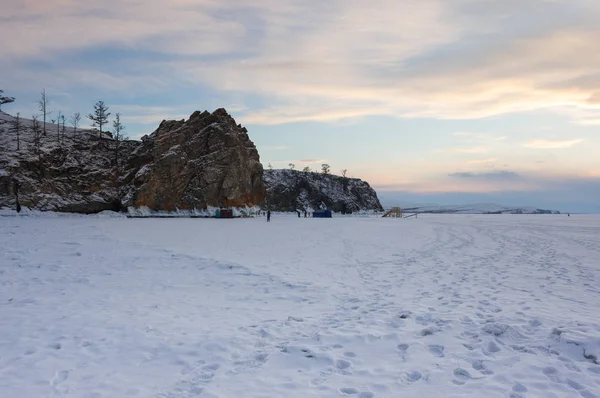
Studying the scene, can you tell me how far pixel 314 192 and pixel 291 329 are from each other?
546 feet


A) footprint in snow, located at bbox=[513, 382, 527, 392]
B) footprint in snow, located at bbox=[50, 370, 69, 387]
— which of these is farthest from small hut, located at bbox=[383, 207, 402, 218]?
footprint in snow, located at bbox=[50, 370, 69, 387]

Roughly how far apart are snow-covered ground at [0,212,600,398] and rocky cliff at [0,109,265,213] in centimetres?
5120

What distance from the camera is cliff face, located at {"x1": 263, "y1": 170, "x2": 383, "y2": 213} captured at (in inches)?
6604

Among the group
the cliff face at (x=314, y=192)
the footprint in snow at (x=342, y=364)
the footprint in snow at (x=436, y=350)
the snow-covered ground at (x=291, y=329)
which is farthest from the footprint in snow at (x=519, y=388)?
the cliff face at (x=314, y=192)

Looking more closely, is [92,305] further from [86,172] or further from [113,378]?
[86,172]

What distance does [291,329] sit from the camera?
7.68 meters

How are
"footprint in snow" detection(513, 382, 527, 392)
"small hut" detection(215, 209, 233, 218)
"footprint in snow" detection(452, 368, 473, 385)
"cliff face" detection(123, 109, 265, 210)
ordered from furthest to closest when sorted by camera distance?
"cliff face" detection(123, 109, 265, 210)
"small hut" detection(215, 209, 233, 218)
"footprint in snow" detection(452, 368, 473, 385)
"footprint in snow" detection(513, 382, 527, 392)

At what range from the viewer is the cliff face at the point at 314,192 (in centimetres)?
16775

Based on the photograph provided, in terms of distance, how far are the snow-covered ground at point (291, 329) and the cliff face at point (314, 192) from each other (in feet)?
486

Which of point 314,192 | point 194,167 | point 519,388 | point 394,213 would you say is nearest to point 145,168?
point 194,167

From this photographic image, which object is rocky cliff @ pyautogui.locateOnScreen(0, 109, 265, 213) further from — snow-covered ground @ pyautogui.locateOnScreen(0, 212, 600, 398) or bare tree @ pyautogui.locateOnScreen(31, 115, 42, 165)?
snow-covered ground @ pyautogui.locateOnScreen(0, 212, 600, 398)

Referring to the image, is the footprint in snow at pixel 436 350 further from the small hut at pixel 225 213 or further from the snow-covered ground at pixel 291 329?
the small hut at pixel 225 213

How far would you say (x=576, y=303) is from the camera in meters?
9.16

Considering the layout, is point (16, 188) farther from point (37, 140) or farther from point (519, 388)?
point (519, 388)
